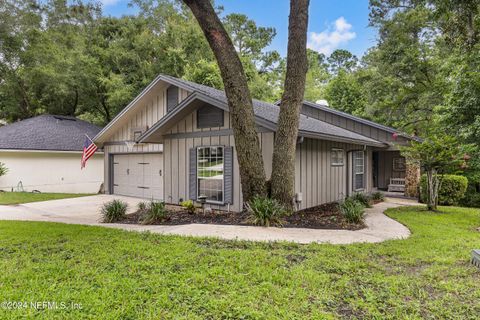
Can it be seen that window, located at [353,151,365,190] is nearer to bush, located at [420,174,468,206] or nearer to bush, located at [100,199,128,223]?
bush, located at [420,174,468,206]

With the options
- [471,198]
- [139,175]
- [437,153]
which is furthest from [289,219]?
[471,198]

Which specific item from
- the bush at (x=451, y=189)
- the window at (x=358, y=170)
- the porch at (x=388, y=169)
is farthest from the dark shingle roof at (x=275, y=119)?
the porch at (x=388, y=169)

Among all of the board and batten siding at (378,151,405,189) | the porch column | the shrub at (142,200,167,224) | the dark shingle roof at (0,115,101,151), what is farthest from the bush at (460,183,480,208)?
the dark shingle roof at (0,115,101,151)

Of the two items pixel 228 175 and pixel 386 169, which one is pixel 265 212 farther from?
pixel 386 169

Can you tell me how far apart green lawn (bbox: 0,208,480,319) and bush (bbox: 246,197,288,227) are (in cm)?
157

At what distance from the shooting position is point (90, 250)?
459cm

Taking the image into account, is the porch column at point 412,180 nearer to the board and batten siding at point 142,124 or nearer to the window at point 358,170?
the window at point 358,170

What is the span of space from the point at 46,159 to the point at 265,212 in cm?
1339

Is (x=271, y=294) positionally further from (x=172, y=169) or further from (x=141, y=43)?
(x=141, y=43)

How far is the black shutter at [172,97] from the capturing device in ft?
39.1

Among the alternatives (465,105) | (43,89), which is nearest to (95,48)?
(43,89)

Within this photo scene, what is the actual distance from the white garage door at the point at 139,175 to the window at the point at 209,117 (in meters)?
3.77

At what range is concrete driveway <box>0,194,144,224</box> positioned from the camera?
25.7ft

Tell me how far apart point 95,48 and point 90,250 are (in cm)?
1942
